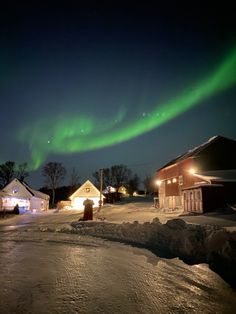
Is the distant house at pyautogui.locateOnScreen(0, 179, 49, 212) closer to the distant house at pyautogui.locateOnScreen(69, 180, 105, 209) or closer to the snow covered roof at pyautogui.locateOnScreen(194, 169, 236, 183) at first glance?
the distant house at pyautogui.locateOnScreen(69, 180, 105, 209)

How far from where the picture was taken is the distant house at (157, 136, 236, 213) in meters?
28.4

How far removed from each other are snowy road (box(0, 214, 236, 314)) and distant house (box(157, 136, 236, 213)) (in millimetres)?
20263

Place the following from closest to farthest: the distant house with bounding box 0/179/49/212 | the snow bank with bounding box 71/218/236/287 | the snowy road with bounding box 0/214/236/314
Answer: the snowy road with bounding box 0/214/236/314 < the snow bank with bounding box 71/218/236/287 < the distant house with bounding box 0/179/49/212

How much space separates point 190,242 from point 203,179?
2160 centimetres

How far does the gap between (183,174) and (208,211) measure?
34.4 feet

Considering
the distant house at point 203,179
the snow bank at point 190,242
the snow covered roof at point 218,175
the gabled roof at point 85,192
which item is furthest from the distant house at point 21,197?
the snow bank at point 190,242

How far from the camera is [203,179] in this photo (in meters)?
30.8

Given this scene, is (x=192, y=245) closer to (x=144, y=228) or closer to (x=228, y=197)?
(x=144, y=228)

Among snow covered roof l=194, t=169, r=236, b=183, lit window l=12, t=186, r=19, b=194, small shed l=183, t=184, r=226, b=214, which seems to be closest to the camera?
small shed l=183, t=184, r=226, b=214

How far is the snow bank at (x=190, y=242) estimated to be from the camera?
8.05 meters

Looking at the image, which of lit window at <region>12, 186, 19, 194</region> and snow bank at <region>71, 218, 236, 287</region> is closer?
snow bank at <region>71, 218, 236, 287</region>

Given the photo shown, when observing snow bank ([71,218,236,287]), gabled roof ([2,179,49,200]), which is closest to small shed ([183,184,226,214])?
snow bank ([71,218,236,287])

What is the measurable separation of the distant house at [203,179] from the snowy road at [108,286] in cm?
2026

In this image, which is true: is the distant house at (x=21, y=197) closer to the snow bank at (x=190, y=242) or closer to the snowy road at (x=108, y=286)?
the snow bank at (x=190, y=242)
